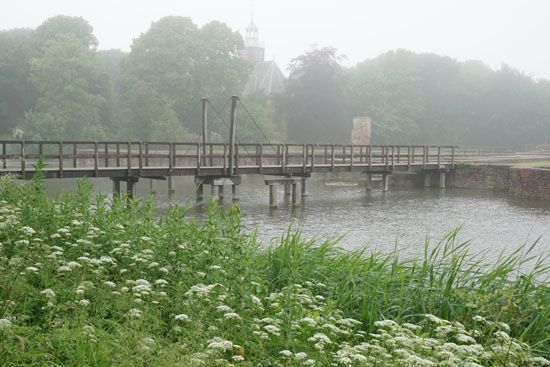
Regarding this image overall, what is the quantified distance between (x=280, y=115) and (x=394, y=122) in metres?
11.0

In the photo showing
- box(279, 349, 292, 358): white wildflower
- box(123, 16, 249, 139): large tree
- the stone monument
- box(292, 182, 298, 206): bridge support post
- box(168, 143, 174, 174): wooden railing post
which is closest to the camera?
box(279, 349, 292, 358): white wildflower

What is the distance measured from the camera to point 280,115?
2367 inches

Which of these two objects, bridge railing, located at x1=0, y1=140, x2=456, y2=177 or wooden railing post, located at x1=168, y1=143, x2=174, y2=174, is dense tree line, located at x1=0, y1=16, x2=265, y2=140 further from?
wooden railing post, located at x1=168, y1=143, x2=174, y2=174

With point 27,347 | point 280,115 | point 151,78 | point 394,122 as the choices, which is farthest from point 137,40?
point 27,347

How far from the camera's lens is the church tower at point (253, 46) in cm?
9215

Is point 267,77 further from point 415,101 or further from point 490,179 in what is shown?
point 490,179

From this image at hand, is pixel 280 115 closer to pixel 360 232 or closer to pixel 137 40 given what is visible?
pixel 137 40

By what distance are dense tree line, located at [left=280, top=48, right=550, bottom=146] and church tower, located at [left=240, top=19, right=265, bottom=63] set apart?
2110 cm

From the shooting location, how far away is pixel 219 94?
51156 mm

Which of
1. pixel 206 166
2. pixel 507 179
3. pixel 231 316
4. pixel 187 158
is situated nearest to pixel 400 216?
pixel 206 166

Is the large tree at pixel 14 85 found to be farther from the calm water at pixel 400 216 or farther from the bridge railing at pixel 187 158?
the calm water at pixel 400 216

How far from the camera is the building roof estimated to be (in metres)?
77.2

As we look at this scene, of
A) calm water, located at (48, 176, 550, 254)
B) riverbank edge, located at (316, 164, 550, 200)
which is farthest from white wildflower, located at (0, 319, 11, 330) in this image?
riverbank edge, located at (316, 164, 550, 200)

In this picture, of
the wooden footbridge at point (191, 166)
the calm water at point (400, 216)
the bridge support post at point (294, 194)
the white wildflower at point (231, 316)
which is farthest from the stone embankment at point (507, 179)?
the white wildflower at point (231, 316)
